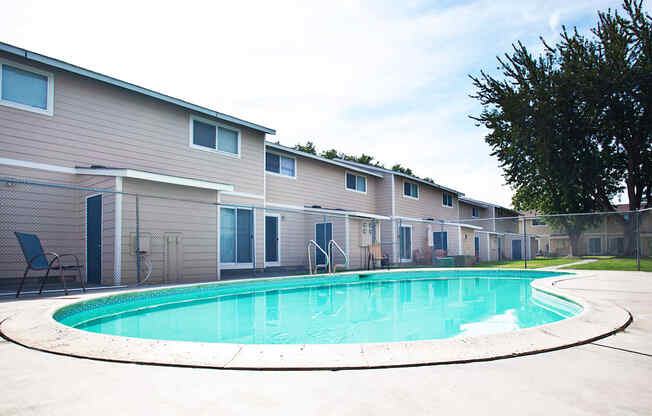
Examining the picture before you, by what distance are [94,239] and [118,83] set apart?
3.52 m

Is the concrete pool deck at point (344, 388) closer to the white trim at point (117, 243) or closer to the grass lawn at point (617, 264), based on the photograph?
the white trim at point (117, 243)

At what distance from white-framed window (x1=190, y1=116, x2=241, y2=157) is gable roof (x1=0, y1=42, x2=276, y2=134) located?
0.32m

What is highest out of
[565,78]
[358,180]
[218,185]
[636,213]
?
[565,78]

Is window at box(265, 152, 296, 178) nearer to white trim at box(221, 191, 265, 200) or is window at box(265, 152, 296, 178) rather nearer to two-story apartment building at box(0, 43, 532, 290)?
two-story apartment building at box(0, 43, 532, 290)

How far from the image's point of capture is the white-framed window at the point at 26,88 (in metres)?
7.47

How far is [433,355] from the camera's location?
103 inches

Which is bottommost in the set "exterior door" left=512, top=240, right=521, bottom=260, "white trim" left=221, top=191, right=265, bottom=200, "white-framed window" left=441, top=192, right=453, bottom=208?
"exterior door" left=512, top=240, right=521, bottom=260

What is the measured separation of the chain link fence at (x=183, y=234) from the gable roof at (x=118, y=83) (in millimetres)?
2321

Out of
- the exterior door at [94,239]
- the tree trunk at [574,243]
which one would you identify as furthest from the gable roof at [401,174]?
the exterior door at [94,239]

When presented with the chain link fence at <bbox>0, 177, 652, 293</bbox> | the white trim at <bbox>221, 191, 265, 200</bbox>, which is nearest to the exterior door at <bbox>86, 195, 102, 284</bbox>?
the chain link fence at <bbox>0, 177, 652, 293</bbox>

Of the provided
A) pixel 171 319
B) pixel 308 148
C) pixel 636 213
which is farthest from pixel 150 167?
pixel 308 148

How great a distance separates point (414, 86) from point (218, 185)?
7.18 meters

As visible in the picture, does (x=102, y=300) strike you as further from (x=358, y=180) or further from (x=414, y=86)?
(x=358, y=180)

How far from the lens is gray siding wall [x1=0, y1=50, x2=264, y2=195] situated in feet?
25.4
